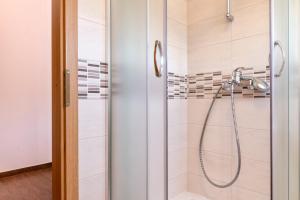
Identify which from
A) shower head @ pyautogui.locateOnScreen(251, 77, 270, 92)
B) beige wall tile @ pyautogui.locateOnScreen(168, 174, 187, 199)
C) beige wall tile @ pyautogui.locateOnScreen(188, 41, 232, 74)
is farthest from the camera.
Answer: beige wall tile @ pyautogui.locateOnScreen(168, 174, 187, 199)

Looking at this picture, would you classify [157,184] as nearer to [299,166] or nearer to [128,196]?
[128,196]

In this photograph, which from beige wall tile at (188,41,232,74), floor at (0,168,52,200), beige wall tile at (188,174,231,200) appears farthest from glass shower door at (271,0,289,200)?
floor at (0,168,52,200)

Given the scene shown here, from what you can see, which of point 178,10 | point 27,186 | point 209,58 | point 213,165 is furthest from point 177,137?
point 27,186

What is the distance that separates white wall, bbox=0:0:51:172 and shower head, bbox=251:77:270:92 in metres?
2.43

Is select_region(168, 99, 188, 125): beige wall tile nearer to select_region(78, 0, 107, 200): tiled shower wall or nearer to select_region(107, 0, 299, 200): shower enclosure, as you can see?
select_region(107, 0, 299, 200): shower enclosure

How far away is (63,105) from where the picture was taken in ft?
3.10

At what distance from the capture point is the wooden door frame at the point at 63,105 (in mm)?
945

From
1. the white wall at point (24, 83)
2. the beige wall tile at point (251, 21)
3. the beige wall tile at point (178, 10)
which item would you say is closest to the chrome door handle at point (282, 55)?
the beige wall tile at point (251, 21)

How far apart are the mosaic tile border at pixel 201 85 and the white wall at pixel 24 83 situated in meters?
1.88

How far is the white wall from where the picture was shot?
242 centimetres

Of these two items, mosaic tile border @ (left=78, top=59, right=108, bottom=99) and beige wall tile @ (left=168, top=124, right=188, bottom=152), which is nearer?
mosaic tile border @ (left=78, top=59, right=108, bottom=99)

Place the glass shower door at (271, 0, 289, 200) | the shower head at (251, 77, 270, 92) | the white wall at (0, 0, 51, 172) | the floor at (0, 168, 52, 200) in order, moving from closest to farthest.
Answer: the glass shower door at (271, 0, 289, 200) < the shower head at (251, 77, 270, 92) < the floor at (0, 168, 52, 200) < the white wall at (0, 0, 51, 172)

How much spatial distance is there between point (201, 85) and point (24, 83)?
209cm

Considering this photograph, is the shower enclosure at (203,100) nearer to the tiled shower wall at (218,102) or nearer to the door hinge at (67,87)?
the tiled shower wall at (218,102)
